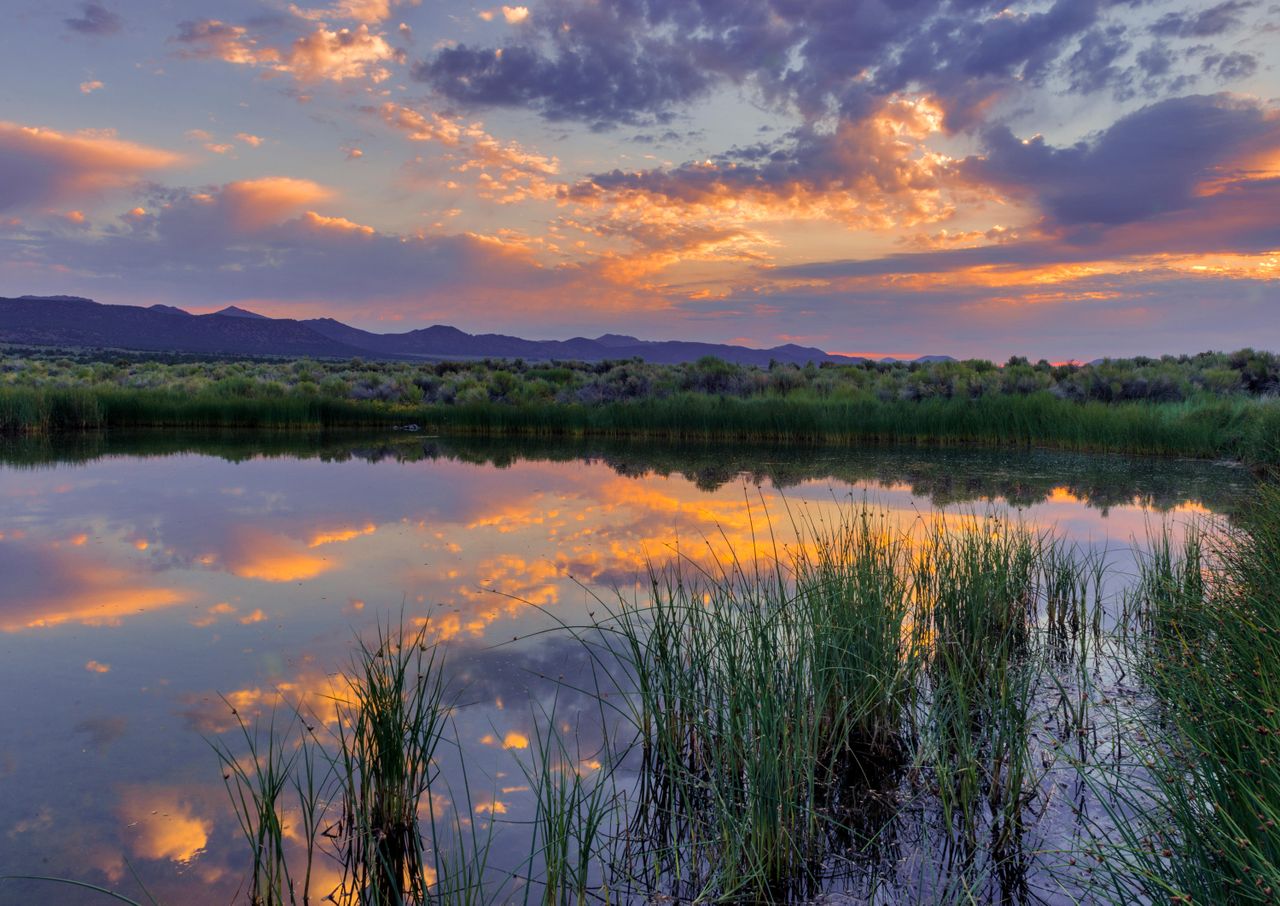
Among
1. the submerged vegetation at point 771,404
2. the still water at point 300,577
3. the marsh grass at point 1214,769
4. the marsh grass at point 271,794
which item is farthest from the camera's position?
the submerged vegetation at point 771,404

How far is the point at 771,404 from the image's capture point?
19578 mm

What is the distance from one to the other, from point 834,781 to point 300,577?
15.1 ft

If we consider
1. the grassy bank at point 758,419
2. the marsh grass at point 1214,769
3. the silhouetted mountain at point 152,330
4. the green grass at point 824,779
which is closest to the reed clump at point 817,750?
the green grass at point 824,779

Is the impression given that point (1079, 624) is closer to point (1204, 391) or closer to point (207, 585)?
point (207, 585)

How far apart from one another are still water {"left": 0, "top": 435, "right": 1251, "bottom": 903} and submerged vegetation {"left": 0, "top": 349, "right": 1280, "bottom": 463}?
185 cm

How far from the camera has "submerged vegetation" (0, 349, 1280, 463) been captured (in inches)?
602

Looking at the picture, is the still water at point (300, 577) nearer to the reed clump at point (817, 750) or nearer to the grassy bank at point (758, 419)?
the reed clump at point (817, 750)

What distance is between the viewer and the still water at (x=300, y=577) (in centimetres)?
303

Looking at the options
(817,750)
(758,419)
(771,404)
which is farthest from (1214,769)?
(771,404)

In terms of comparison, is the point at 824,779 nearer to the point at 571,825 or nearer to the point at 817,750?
the point at 817,750

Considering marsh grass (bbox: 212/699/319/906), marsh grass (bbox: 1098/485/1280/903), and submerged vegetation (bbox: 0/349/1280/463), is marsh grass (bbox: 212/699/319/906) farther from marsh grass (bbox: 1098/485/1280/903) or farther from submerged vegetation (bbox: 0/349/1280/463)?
submerged vegetation (bbox: 0/349/1280/463)

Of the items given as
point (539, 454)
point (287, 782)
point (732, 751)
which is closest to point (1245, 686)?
point (732, 751)

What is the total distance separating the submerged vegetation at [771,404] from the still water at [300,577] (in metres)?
1.85

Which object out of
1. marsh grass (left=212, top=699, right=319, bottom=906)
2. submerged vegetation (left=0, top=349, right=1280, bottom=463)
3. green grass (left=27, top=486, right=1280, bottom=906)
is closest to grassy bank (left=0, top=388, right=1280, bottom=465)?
submerged vegetation (left=0, top=349, right=1280, bottom=463)
